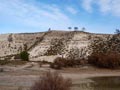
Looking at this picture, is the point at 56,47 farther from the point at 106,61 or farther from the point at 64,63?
the point at 106,61

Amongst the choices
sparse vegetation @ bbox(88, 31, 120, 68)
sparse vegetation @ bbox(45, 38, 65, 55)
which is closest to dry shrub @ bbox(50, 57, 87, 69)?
sparse vegetation @ bbox(88, 31, 120, 68)

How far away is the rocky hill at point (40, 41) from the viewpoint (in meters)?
81.8

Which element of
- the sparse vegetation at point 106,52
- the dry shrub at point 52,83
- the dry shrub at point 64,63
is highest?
the sparse vegetation at point 106,52

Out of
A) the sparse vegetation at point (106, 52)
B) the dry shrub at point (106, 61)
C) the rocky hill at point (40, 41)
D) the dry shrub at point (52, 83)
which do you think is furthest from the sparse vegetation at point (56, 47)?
the dry shrub at point (52, 83)

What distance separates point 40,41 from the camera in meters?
89.6

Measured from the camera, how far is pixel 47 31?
97062 mm

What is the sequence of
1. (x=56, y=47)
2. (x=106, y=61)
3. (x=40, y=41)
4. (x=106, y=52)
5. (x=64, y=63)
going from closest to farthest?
(x=64, y=63), (x=106, y=61), (x=106, y=52), (x=56, y=47), (x=40, y=41)

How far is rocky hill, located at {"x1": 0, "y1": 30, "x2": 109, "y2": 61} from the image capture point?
268ft

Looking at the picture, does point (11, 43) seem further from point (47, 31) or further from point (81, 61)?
point (81, 61)

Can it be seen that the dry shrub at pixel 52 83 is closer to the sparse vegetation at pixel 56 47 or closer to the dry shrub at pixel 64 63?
the dry shrub at pixel 64 63

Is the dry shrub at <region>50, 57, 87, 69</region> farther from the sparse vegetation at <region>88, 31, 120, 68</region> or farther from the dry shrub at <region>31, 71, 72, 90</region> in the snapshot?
the dry shrub at <region>31, 71, 72, 90</region>

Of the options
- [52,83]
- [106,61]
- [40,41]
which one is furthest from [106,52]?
[52,83]

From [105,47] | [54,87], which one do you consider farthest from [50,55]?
[54,87]

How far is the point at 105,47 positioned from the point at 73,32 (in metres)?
19.9
